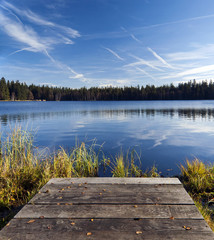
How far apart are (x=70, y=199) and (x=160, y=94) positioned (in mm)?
149575

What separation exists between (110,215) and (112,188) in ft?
2.75

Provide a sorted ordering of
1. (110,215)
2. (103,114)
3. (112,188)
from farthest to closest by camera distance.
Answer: (103,114), (112,188), (110,215)

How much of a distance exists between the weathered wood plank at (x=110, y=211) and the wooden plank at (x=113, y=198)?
12 cm

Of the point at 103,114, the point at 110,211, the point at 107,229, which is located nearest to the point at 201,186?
the point at 110,211

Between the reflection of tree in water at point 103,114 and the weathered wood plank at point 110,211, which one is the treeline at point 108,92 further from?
the weathered wood plank at point 110,211

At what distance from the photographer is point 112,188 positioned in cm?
311

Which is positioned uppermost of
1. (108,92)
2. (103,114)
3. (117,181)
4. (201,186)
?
(108,92)

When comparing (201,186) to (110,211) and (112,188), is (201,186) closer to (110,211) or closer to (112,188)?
(112,188)

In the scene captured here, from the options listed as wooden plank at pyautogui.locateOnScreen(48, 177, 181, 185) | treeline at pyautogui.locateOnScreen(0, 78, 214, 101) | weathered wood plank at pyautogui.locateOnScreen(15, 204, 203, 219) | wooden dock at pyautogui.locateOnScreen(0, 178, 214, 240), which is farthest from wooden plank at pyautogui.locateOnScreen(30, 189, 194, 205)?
treeline at pyautogui.locateOnScreen(0, 78, 214, 101)

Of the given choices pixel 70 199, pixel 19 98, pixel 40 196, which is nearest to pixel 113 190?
pixel 70 199

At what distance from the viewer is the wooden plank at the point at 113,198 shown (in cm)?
263

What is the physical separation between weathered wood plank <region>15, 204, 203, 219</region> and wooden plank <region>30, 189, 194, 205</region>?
0.40 feet

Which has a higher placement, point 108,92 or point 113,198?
point 108,92

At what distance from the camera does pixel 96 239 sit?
1.87 metres
